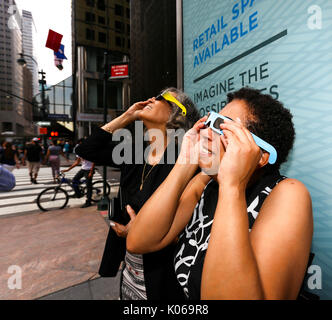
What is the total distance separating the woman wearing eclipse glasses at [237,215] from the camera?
670 millimetres

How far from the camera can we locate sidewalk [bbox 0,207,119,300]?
2.58m

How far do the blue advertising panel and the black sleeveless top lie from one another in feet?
1.52

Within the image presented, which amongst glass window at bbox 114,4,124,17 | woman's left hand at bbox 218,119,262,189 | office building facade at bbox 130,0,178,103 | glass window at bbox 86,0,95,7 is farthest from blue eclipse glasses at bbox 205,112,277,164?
glass window at bbox 114,4,124,17

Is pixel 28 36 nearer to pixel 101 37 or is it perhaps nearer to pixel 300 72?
pixel 101 37

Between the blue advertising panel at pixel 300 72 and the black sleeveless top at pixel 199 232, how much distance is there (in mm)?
464

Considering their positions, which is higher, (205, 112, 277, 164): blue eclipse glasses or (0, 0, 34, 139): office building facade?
(0, 0, 34, 139): office building facade

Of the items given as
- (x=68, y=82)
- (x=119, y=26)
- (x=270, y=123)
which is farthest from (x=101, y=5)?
(x=270, y=123)

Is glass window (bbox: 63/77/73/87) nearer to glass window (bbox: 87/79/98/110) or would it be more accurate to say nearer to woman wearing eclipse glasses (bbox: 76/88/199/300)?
glass window (bbox: 87/79/98/110)

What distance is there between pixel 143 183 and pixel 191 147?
21.4 inches

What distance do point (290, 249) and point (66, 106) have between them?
49261mm

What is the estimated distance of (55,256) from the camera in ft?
11.3

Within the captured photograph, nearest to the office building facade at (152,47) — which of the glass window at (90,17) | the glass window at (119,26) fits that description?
the glass window at (90,17)

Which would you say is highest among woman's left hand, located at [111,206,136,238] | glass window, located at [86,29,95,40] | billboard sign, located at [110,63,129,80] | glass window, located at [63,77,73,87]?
glass window, located at [86,29,95,40]

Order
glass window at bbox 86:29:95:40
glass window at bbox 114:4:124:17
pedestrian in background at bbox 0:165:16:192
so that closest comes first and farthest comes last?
pedestrian in background at bbox 0:165:16:192 → glass window at bbox 86:29:95:40 → glass window at bbox 114:4:124:17
